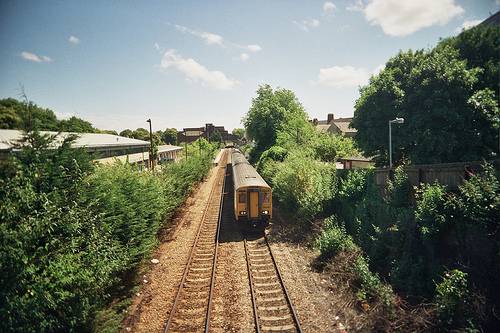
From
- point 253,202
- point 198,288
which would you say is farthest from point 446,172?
point 198,288

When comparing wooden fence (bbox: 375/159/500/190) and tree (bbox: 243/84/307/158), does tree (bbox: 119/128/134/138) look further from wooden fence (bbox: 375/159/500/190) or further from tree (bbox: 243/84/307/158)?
wooden fence (bbox: 375/159/500/190)

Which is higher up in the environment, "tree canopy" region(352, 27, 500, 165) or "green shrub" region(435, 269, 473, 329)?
"tree canopy" region(352, 27, 500, 165)

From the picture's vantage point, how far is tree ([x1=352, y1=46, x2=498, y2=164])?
14602 mm

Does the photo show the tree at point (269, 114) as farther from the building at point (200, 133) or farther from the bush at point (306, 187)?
the building at point (200, 133)

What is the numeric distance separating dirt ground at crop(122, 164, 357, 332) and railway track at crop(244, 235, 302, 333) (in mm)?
260

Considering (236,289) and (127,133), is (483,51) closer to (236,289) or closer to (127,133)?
(236,289)

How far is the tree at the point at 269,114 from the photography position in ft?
136

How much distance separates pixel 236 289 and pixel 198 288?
1.52 meters

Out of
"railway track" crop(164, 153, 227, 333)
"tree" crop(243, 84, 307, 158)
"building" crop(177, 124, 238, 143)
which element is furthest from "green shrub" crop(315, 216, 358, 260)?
"building" crop(177, 124, 238, 143)

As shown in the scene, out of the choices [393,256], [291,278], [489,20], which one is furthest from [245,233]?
[489,20]

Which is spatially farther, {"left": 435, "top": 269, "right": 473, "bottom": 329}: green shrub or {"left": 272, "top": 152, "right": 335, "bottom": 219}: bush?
{"left": 272, "top": 152, "right": 335, "bottom": 219}: bush

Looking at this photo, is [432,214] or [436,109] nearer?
[432,214]

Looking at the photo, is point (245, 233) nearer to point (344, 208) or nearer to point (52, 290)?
point (344, 208)

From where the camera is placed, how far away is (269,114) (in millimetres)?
41562
